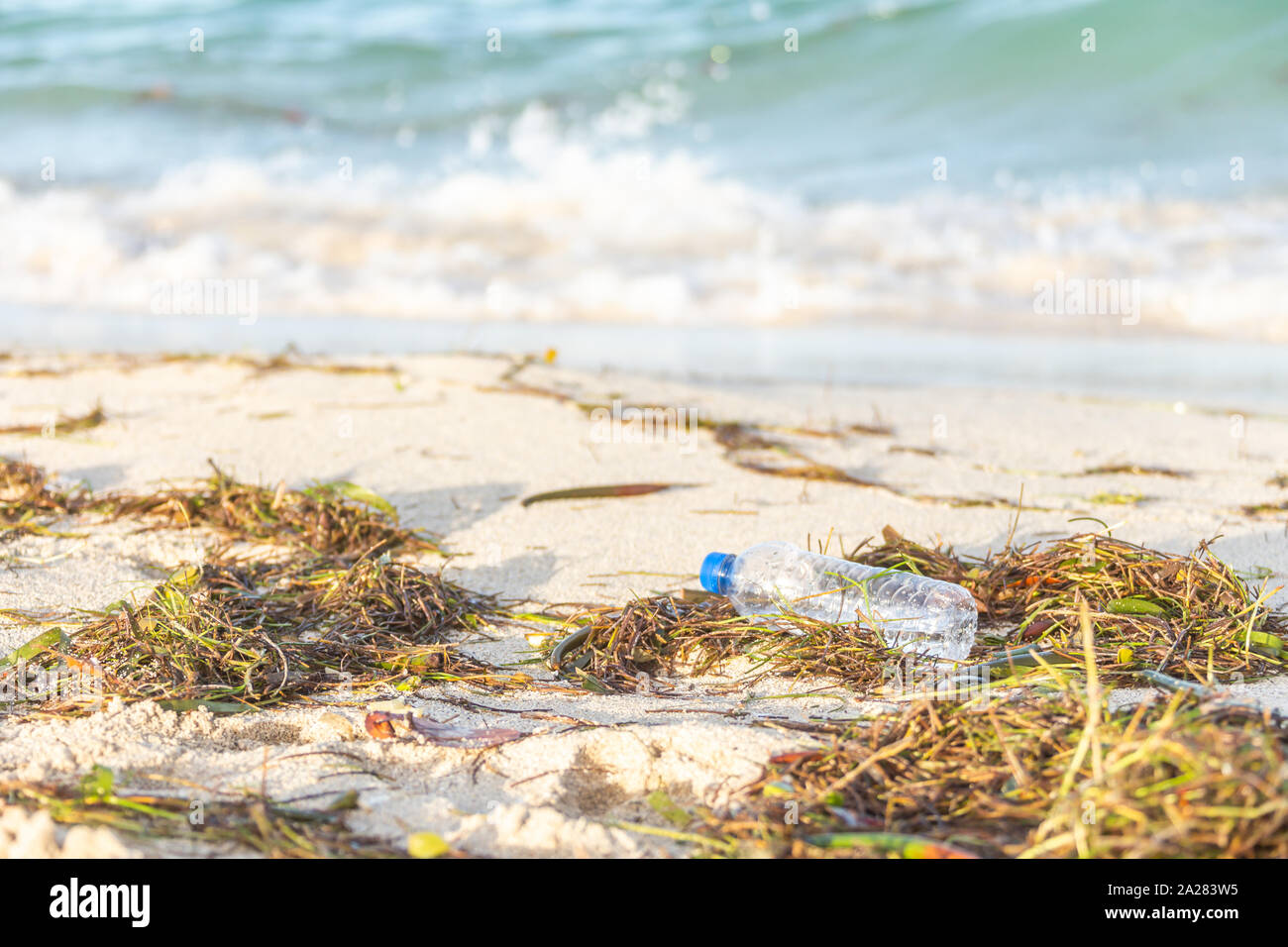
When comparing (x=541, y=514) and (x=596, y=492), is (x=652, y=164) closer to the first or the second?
(x=596, y=492)

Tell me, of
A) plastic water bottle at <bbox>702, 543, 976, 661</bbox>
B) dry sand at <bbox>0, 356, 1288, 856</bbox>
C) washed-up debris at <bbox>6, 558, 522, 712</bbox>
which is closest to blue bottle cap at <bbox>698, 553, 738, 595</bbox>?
plastic water bottle at <bbox>702, 543, 976, 661</bbox>

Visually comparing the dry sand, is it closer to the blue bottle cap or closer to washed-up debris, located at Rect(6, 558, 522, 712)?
washed-up debris, located at Rect(6, 558, 522, 712)

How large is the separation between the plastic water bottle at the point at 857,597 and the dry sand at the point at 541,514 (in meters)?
0.20

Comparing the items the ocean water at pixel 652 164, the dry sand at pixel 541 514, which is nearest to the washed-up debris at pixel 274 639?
the dry sand at pixel 541 514

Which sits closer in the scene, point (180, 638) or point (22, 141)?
point (180, 638)

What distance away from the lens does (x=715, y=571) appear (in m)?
1.76

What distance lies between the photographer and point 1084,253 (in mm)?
7004

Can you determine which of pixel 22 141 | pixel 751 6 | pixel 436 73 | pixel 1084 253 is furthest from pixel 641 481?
pixel 751 6

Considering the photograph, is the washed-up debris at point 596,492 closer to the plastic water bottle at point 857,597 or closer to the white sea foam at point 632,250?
the plastic water bottle at point 857,597

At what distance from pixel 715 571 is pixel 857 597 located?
29 cm

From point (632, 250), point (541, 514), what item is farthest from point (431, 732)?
point (632, 250)

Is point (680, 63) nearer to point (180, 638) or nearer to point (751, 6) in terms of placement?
point (751, 6)

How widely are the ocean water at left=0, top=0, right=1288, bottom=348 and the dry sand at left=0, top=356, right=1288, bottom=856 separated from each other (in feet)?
8.16
